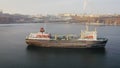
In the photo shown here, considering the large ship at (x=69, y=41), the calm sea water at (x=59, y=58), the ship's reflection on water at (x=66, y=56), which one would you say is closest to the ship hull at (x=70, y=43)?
the large ship at (x=69, y=41)

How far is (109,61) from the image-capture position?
21.8m

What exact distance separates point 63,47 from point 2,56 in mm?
7447

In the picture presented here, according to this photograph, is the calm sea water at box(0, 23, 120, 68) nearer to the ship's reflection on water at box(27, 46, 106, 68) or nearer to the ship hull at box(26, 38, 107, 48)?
the ship's reflection on water at box(27, 46, 106, 68)

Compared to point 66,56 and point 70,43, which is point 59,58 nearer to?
point 66,56

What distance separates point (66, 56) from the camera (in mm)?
23844

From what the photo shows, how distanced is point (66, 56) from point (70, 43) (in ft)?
14.1

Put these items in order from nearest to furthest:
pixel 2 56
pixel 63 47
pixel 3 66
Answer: pixel 3 66
pixel 2 56
pixel 63 47

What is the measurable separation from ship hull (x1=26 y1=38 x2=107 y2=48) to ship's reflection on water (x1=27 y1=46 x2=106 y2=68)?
553 millimetres

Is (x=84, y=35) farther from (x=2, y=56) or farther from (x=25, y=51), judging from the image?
(x=2, y=56)

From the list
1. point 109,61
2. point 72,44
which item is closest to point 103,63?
point 109,61

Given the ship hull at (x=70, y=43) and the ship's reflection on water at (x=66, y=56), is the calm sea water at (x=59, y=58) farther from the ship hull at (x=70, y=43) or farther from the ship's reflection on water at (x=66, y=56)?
the ship hull at (x=70, y=43)

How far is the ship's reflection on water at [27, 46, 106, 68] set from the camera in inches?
828

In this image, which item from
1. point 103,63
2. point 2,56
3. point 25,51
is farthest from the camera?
point 25,51

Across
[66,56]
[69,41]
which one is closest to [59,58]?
[66,56]
